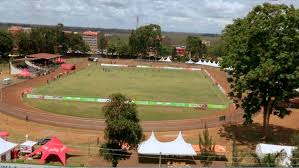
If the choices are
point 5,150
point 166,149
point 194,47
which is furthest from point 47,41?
point 166,149

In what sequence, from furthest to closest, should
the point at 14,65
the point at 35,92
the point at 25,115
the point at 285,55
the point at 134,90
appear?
1. the point at 14,65
2. the point at 134,90
3. the point at 35,92
4. the point at 25,115
5. the point at 285,55

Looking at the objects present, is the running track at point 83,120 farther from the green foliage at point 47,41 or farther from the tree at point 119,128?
the green foliage at point 47,41

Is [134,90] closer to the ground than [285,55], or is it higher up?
closer to the ground

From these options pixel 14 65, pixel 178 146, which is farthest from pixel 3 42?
pixel 178 146

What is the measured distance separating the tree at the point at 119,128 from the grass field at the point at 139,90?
22.5m

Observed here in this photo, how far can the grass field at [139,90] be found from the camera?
57750mm

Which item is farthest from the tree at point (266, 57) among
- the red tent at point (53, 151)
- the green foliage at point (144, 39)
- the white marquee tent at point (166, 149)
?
the green foliage at point (144, 39)

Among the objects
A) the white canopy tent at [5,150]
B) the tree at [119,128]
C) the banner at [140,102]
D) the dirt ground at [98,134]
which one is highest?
the tree at [119,128]

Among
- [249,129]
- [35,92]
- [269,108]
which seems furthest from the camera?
[35,92]

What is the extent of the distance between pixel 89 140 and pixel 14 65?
61565 mm

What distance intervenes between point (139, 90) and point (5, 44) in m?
65.4

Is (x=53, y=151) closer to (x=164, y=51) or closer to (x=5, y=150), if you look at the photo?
(x=5, y=150)

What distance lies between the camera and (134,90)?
7850 cm

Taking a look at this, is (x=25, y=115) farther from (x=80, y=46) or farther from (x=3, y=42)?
(x=80, y=46)
